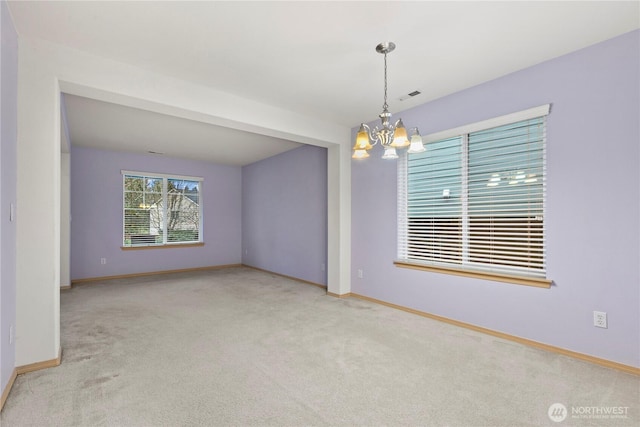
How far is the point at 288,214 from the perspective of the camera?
6.29 metres

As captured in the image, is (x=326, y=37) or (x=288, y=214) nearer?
(x=326, y=37)

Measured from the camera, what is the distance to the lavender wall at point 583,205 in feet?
7.82

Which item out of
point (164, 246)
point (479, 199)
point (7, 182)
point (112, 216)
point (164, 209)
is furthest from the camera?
point (164, 209)

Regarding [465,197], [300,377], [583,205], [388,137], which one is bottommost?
[300,377]

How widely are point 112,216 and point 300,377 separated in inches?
226

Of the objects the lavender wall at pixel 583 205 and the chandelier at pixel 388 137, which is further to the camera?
the lavender wall at pixel 583 205

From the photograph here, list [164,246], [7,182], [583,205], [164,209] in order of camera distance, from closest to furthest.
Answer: [7,182], [583,205], [164,246], [164,209]

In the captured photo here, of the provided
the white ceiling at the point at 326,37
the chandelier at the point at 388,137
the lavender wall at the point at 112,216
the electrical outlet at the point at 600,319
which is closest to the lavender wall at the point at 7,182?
the white ceiling at the point at 326,37

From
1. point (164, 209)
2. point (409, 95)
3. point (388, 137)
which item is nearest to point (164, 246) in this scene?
point (164, 209)

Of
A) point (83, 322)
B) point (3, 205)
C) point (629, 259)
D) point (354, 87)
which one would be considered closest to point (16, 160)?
point (3, 205)

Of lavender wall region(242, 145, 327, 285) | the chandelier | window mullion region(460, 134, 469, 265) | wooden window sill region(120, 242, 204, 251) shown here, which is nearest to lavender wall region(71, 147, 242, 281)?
wooden window sill region(120, 242, 204, 251)

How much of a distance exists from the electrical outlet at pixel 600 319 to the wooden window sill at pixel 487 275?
1.20ft

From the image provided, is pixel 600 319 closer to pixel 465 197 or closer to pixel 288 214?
pixel 465 197

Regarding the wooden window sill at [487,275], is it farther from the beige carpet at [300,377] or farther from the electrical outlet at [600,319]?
the beige carpet at [300,377]
